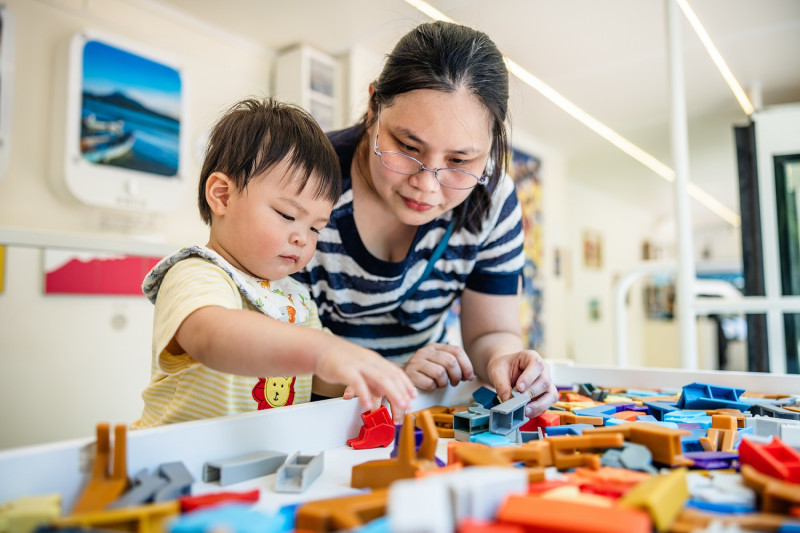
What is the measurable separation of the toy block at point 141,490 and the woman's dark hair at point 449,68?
0.55m

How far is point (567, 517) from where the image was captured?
313mm

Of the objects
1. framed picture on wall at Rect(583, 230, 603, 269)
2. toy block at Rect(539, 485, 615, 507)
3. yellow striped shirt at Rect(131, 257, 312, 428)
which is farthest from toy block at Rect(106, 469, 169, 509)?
framed picture on wall at Rect(583, 230, 603, 269)

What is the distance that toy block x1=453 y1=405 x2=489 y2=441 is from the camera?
582 millimetres

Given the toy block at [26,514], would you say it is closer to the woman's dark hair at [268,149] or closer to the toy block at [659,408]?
the woman's dark hair at [268,149]

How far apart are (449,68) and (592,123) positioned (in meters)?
2.88

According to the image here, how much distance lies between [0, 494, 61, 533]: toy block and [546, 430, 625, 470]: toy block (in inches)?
14.4

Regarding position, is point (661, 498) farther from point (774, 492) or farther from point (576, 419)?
point (576, 419)

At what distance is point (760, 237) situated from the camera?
2.28 meters

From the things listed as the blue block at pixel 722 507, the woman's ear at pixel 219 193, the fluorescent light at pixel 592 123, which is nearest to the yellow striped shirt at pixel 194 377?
the woman's ear at pixel 219 193

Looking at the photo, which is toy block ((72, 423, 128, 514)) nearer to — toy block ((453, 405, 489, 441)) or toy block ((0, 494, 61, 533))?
toy block ((0, 494, 61, 533))

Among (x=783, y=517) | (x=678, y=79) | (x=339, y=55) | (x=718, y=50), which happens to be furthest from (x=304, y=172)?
(x=718, y=50)

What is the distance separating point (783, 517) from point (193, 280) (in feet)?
1.71

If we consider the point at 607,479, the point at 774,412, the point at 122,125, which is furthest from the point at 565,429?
the point at 122,125

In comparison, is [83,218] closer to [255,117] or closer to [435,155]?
[255,117]
